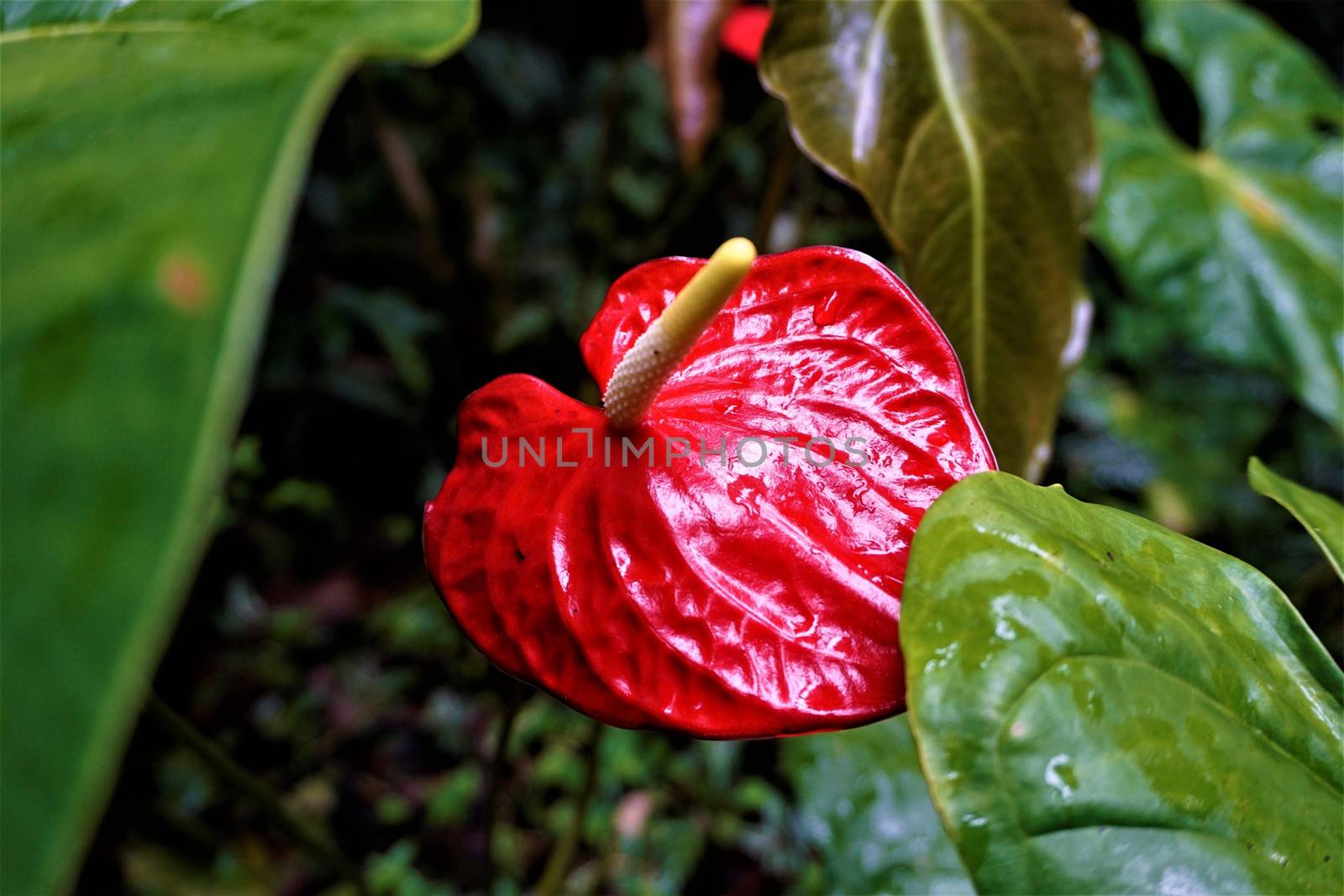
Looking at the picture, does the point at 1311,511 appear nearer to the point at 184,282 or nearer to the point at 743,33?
the point at 184,282

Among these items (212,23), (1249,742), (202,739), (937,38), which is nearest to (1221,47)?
(937,38)

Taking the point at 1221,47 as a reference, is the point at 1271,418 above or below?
below

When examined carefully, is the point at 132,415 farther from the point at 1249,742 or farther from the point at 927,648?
the point at 1249,742

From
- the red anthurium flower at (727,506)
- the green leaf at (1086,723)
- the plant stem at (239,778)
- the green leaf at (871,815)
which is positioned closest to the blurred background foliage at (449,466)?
the green leaf at (871,815)

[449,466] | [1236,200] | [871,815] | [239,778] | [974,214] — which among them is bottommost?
[871,815]

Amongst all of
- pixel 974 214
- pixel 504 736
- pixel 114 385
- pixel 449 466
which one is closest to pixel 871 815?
pixel 504 736

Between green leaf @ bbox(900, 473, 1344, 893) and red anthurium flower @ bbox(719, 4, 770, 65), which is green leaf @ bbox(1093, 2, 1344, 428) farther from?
green leaf @ bbox(900, 473, 1344, 893)
